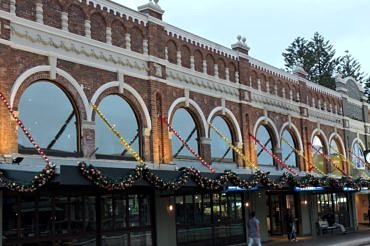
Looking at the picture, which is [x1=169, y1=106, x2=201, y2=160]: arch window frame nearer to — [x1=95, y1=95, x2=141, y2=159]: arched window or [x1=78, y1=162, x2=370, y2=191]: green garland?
[x1=95, y1=95, x2=141, y2=159]: arched window

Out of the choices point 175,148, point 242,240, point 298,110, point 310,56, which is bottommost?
point 242,240

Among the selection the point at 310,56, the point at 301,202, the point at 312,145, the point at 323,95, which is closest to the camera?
the point at 301,202

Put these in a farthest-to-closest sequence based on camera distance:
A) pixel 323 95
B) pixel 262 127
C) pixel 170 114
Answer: pixel 323 95 < pixel 262 127 < pixel 170 114

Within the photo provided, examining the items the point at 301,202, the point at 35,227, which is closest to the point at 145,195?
the point at 35,227

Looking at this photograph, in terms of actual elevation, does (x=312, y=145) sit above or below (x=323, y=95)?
below

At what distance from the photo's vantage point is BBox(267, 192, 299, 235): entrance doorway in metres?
29.1

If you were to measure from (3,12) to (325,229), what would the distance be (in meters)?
21.4

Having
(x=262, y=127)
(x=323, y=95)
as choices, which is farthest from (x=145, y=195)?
(x=323, y=95)

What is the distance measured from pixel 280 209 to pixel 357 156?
30.1 ft

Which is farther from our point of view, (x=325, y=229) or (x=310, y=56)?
(x=310, y=56)

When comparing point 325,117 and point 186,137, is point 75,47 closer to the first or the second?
point 186,137

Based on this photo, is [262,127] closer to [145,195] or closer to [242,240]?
[242,240]

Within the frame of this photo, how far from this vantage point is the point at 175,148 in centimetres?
2145

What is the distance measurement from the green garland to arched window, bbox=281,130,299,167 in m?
3.03
